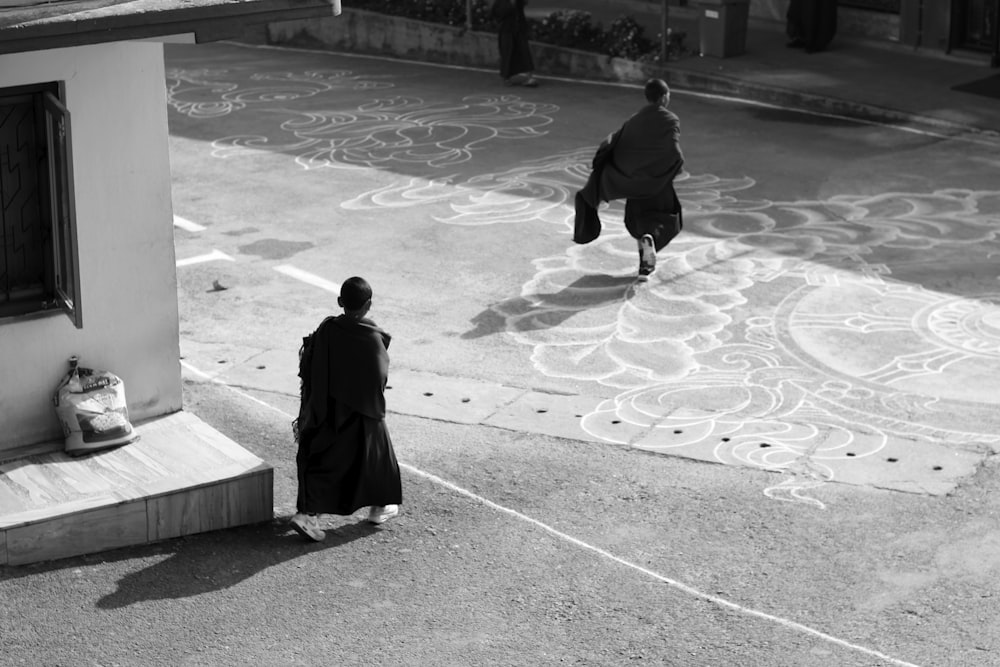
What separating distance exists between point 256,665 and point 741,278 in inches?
276

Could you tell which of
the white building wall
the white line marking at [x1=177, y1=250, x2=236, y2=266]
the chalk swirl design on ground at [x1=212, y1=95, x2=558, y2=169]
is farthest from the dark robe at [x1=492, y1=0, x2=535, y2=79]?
the white building wall

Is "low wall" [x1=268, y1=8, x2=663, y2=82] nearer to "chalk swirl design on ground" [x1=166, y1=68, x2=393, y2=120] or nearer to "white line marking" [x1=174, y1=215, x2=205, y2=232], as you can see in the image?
"chalk swirl design on ground" [x1=166, y1=68, x2=393, y2=120]

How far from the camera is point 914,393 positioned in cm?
1071

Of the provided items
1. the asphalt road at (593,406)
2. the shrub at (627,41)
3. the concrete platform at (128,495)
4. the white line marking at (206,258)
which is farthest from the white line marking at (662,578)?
the shrub at (627,41)

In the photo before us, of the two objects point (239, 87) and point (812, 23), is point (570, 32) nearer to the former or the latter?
point (812, 23)

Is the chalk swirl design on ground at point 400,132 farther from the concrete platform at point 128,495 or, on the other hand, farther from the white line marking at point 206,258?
the concrete platform at point 128,495

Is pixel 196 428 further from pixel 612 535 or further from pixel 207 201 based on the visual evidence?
pixel 207 201

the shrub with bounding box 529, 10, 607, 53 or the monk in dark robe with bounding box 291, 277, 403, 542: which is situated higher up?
the shrub with bounding box 529, 10, 607, 53

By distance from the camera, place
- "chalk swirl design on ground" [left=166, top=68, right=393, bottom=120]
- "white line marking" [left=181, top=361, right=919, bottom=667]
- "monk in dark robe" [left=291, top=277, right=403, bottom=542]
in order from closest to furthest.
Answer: "white line marking" [left=181, top=361, right=919, bottom=667] < "monk in dark robe" [left=291, top=277, right=403, bottom=542] < "chalk swirl design on ground" [left=166, top=68, right=393, bottom=120]

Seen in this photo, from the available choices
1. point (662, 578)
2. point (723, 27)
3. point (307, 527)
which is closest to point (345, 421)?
point (307, 527)

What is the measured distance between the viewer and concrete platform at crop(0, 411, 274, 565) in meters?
8.16

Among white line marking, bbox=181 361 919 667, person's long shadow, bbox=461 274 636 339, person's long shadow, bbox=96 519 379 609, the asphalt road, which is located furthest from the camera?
person's long shadow, bbox=461 274 636 339

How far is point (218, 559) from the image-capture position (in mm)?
8383

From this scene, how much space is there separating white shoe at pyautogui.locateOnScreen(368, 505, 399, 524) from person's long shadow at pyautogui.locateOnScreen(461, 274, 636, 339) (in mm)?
3386
